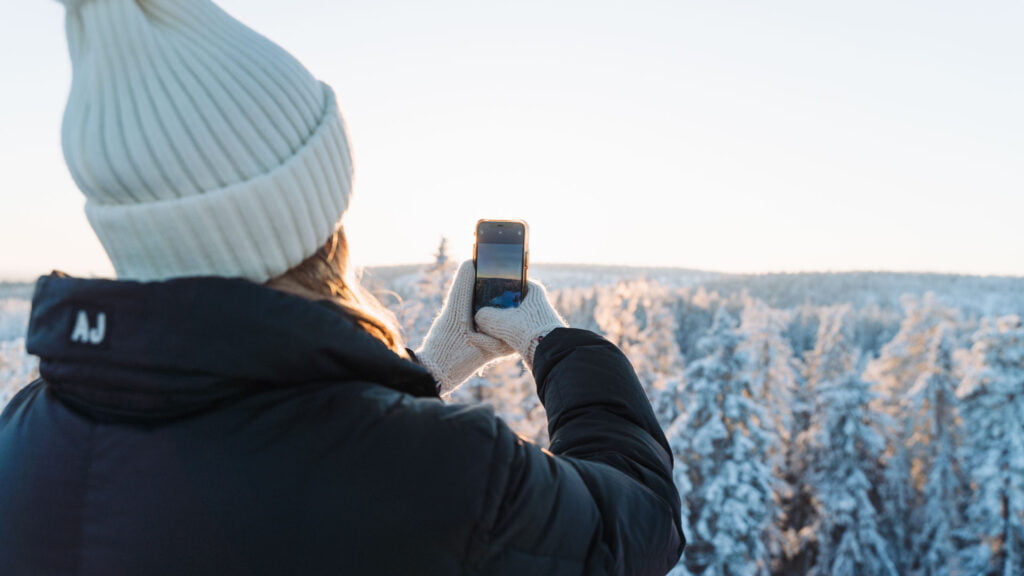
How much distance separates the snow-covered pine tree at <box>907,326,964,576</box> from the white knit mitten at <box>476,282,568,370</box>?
32690 millimetres

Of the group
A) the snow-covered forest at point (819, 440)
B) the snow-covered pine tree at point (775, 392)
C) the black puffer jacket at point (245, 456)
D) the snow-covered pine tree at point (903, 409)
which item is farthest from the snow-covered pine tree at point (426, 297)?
the snow-covered pine tree at point (903, 409)

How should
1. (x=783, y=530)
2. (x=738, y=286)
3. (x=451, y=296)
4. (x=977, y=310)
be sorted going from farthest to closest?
(x=738, y=286) < (x=977, y=310) < (x=783, y=530) < (x=451, y=296)

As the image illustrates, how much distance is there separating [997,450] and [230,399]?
107 feet

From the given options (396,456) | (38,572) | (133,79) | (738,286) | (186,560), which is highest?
(133,79)

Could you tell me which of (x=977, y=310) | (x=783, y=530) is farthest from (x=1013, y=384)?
(x=977, y=310)

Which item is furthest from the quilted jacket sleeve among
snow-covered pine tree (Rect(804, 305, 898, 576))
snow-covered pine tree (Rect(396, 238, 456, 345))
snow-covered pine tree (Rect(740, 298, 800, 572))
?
snow-covered pine tree (Rect(804, 305, 898, 576))

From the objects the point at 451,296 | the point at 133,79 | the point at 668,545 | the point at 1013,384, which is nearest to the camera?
the point at 133,79

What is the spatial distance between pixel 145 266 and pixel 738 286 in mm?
173232

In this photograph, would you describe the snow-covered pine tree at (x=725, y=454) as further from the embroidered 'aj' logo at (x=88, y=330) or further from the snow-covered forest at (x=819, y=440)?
the embroidered 'aj' logo at (x=88, y=330)

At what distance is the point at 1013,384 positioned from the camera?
27969mm

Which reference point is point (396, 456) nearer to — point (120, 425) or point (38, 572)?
point (120, 425)

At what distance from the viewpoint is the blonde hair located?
168 cm

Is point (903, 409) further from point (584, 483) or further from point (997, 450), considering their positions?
point (584, 483)

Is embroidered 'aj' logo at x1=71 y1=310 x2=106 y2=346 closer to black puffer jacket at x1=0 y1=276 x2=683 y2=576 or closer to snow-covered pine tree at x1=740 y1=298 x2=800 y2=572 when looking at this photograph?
black puffer jacket at x1=0 y1=276 x2=683 y2=576
